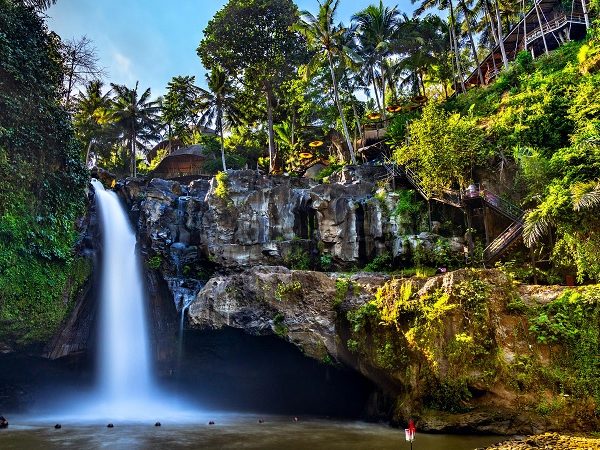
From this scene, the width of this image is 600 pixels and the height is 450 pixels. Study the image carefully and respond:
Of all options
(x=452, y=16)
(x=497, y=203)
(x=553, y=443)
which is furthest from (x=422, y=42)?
(x=553, y=443)

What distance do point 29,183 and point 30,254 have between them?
315cm

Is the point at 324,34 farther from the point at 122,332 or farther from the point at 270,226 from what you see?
the point at 122,332

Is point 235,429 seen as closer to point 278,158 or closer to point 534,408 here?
point 534,408

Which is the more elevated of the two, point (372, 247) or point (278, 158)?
point (278, 158)

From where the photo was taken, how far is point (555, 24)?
3581 centimetres

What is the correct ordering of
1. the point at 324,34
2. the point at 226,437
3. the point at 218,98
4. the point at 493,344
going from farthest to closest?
1. the point at 218,98
2. the point at 324,34
3. the point at 226,437
4. the point at 493,344

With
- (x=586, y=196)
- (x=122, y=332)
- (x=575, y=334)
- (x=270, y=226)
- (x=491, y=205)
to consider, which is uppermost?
(x=270, y=226)

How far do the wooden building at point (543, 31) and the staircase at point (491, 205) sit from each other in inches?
770

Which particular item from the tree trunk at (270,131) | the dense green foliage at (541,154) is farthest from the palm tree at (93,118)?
the dense green foliage at (541,154)

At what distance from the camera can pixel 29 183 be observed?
18.8 metres

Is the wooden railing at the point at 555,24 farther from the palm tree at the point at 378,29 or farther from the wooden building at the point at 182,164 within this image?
the wooden building at the point at 182,164

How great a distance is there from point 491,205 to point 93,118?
37.3 metres

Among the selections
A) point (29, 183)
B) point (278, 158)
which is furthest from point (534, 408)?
point (278, 158)

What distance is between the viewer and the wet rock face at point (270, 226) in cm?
2230
